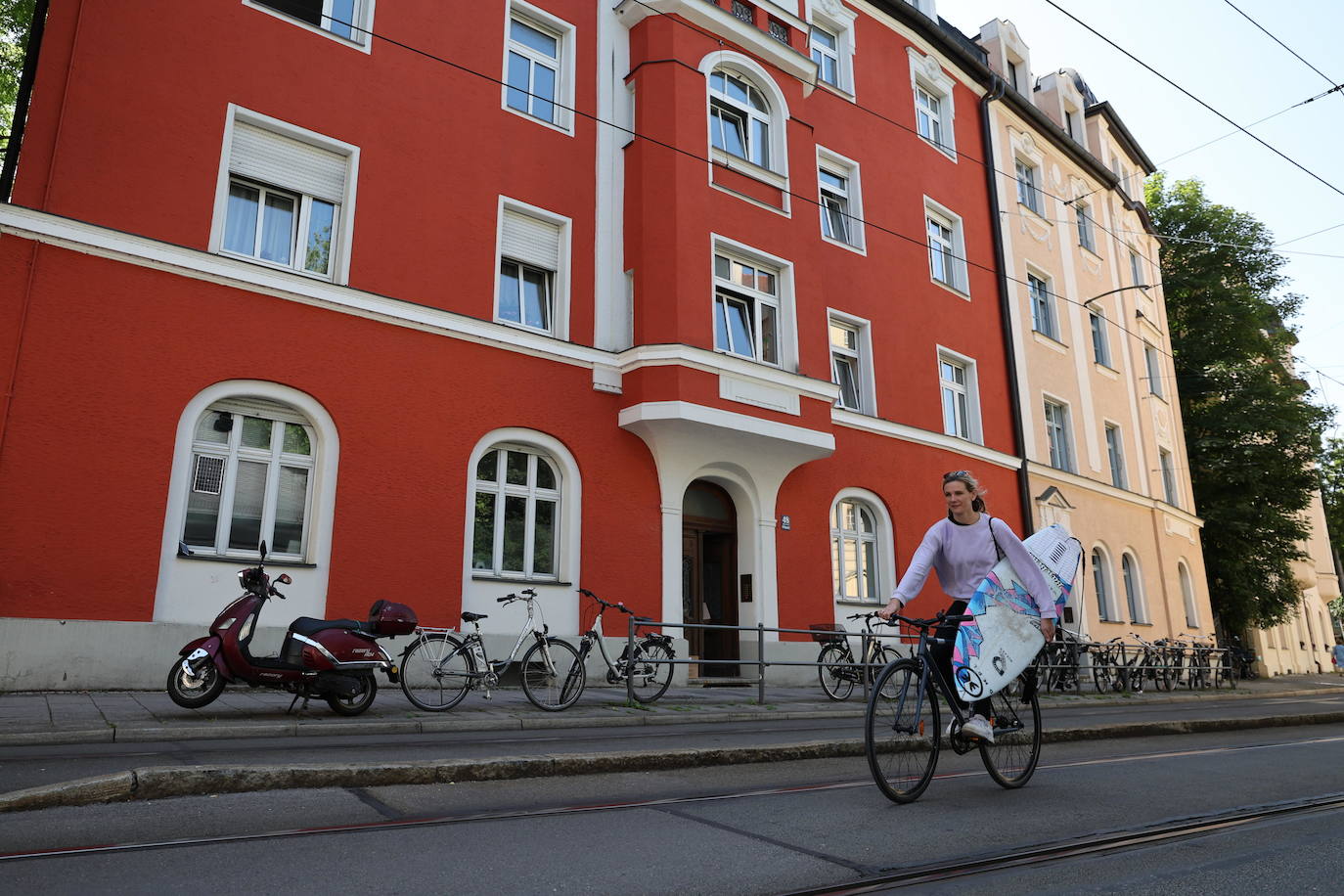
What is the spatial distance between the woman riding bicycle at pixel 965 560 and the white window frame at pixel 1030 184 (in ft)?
68.6

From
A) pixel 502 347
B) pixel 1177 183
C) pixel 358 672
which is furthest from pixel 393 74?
pixel 1177 183

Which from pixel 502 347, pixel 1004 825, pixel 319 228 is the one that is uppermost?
pixel 319 228

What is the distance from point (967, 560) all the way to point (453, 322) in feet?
27.5

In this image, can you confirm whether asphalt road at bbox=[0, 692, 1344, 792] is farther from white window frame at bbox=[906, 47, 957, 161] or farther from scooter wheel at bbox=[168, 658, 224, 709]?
white window frame at bbox=[906, 47, 957, 161]

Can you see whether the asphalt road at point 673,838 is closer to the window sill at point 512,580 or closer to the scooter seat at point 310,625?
the scooter seat at point 310,625

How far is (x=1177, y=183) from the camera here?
34.5 metres

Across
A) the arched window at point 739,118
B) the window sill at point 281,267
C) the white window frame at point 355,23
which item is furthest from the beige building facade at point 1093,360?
the window sill at point 281,267

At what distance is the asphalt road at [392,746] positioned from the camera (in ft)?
16.5

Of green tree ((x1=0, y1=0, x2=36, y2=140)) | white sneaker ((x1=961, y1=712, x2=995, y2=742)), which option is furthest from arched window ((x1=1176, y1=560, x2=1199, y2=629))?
green tree ((x1=0, y1=0, x2=36, y2=140))

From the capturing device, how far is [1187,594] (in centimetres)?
2681

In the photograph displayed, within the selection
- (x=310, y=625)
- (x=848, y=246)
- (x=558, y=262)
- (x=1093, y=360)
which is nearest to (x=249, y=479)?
(x=310, y=625)

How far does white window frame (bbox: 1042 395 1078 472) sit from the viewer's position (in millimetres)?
22516

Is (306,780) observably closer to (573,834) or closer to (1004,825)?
(573,834)

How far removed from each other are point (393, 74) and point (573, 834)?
11305 mm
